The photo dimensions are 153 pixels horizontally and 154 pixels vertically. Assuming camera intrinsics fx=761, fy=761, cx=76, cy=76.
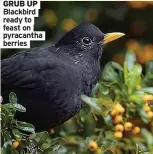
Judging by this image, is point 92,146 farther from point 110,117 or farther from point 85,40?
point 85,40

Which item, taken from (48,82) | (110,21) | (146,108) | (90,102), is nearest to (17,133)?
(48,82)

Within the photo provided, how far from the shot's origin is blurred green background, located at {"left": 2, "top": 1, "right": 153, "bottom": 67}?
5.11 metres

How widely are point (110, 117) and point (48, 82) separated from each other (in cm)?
48

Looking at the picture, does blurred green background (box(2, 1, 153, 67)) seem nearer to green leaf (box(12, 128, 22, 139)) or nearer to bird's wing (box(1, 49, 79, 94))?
bird's wing (box(1, 49, 79, 94))

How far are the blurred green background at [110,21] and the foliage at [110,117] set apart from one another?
107cm

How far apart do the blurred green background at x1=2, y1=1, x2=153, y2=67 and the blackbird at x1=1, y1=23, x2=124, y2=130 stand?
1.23 metres

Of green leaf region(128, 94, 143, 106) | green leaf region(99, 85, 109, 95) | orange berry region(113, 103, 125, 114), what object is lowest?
orange berry region(113, 103, 125, 114)

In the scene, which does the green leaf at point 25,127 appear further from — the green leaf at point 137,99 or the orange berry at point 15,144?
the green leaf at point 137,99

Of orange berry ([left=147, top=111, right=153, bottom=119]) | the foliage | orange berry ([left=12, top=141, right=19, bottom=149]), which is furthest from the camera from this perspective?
orange berry ([left=147, top=111, right=153, bottom=119])

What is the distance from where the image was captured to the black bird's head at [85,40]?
3.84 m

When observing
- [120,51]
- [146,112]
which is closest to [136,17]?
[120,51]

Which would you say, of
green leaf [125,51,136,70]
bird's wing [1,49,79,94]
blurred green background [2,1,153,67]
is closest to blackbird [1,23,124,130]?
bird's wing [1,49,79,94]

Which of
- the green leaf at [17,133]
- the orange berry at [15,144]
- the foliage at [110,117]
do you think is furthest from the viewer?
the foliage at [110,117]

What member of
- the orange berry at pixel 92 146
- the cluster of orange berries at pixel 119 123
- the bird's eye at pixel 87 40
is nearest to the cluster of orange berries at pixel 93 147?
the orange berry at pixel 92 146
